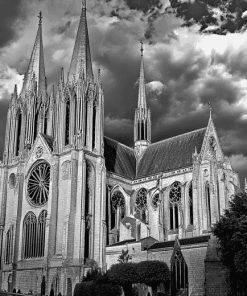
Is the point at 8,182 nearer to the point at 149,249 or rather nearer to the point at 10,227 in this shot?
the point at 10,227

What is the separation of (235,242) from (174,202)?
2118cm

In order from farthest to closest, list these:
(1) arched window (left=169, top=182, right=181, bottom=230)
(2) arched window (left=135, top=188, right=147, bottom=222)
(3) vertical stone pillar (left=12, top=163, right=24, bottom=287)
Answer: (2) arched window (left=135, top=188, right=147, bottom=222), (1) arched window (left=169, top=182, right=181, bottom=230), (3) vertical stone pillar (left=12, top=163, right=24, bottom=287)

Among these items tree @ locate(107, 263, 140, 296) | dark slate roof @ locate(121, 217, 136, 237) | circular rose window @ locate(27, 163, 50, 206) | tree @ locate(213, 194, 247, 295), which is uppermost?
circular rose window @ locate(27, 163, 50, 206)

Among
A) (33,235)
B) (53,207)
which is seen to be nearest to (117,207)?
(53,207)

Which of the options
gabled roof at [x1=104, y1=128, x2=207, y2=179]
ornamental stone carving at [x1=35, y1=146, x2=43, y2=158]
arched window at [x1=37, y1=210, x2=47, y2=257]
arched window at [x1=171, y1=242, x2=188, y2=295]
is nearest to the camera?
arched window at [x1=171, y1=242, x2=188, y2=295]

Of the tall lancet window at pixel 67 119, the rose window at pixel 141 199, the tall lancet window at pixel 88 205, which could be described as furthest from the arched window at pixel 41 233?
the rose window at pixel 141 199

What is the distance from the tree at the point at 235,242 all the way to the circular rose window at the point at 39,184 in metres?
23.8

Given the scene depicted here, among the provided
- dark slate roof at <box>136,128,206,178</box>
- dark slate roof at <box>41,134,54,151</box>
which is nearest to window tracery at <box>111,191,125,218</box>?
dark slate roof at <box>136,128,206,178</box>

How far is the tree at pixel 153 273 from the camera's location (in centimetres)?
3459

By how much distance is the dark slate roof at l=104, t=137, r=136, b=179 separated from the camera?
5383cm

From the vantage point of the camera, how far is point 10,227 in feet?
167

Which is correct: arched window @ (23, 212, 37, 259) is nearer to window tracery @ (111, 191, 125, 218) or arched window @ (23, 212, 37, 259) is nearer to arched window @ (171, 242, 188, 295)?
window tracery @ (111, 191, 125, 218)

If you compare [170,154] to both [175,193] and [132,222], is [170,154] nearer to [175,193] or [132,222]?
[175,193]

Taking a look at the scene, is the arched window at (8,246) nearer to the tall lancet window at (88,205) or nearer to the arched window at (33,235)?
the arched window at (33,235)
